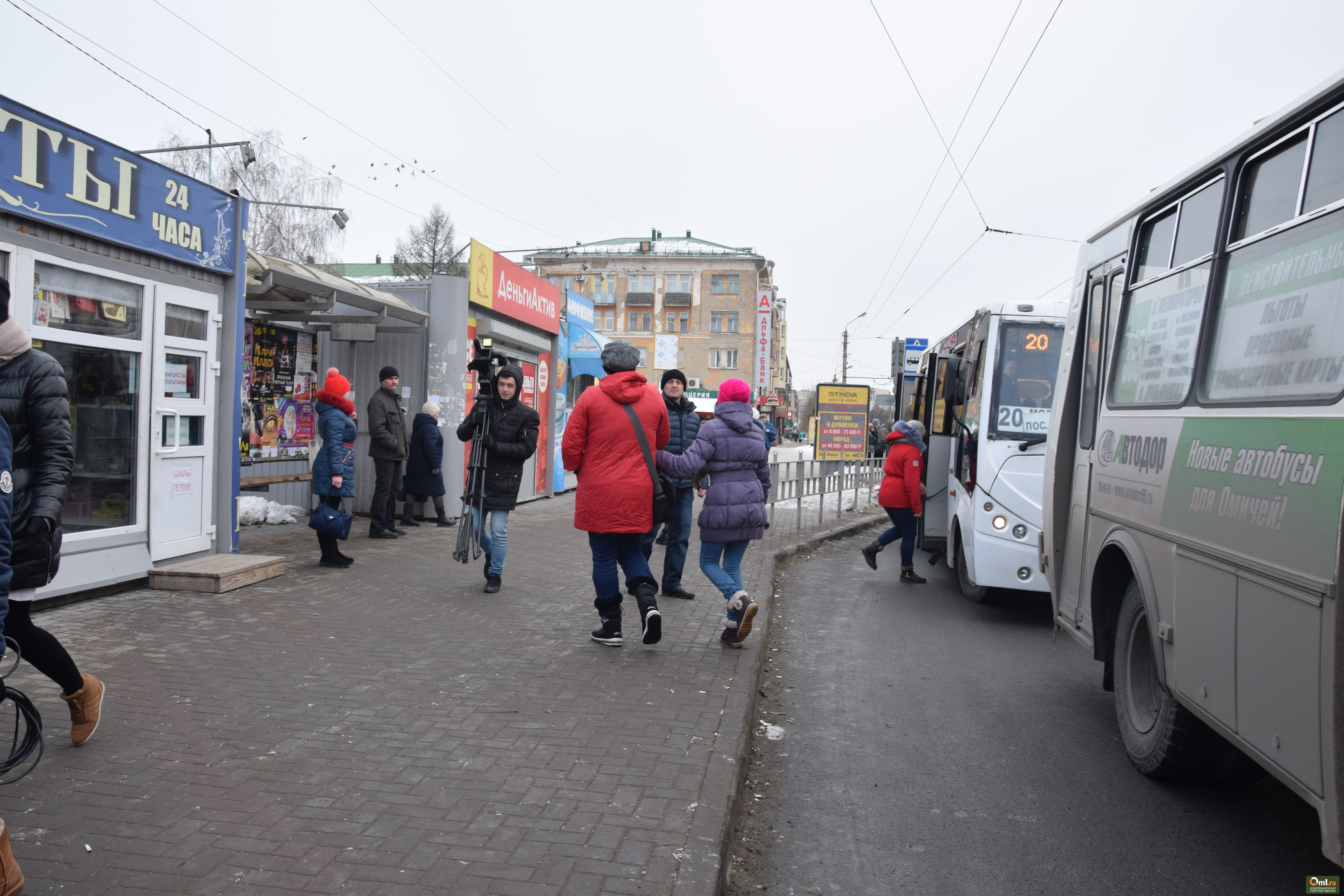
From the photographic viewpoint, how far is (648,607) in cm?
585

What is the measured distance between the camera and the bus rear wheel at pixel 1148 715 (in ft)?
13.0

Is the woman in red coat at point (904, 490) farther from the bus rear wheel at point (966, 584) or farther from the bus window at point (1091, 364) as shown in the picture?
the bus window at point (1091, 364)

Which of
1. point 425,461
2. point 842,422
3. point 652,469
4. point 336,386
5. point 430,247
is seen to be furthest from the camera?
point 430,247

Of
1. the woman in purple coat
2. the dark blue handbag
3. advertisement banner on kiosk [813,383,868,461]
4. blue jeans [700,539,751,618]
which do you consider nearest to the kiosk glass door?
the dark blue handbag

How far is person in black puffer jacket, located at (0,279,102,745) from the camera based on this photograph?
3.32m

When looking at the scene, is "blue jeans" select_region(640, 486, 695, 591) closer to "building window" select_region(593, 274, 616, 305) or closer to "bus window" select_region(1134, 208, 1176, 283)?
"bus window" select_region(1134, 208, 1176, 283)

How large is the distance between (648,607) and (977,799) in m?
2.43

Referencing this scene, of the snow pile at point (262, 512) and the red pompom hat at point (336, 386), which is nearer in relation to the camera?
the red pompom hat at point (336, 386)

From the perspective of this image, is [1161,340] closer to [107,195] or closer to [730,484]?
[730,484]

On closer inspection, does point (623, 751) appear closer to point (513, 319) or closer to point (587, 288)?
point (513, 319)

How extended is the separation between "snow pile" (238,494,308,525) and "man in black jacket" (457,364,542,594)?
4874 millimetres

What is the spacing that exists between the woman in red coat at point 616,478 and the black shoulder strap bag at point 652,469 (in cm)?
1

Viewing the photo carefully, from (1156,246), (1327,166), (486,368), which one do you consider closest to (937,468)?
(486,368)

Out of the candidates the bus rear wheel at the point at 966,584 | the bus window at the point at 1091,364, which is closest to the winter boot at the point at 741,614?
the bus window at the point at 1091,364
